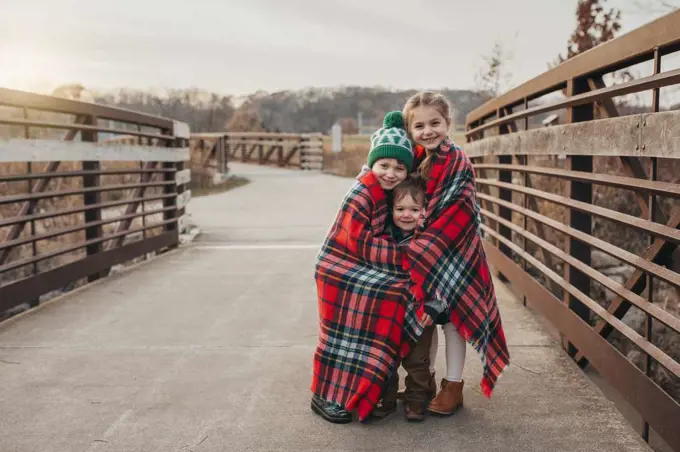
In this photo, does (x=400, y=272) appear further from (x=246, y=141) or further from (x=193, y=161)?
(x=246, y=141)

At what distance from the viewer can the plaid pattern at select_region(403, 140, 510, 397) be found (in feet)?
9.50

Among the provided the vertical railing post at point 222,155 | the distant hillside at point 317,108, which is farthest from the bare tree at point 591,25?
the distant hillside at point 317,108

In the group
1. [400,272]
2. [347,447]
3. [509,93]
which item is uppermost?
[509,93]

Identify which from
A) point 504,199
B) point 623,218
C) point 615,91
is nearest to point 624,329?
point 623,218

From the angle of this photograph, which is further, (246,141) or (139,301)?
(246,141)

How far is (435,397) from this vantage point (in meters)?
3.01

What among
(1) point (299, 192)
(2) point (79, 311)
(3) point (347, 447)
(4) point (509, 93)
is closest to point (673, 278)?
(3) point (347, 447)

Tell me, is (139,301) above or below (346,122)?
below

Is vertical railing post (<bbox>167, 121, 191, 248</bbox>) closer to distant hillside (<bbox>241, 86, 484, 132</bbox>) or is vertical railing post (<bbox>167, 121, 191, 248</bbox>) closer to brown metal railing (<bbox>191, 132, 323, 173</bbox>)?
brown metal railing (<bbox>191, 132, 323, 173</bbox>)

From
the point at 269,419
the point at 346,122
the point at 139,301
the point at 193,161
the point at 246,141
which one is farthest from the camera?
the point at 346,122

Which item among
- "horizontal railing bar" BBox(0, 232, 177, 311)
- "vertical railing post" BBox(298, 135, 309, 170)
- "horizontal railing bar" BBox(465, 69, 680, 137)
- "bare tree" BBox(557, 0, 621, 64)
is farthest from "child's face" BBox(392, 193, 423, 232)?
"vertical railing post" BBox(298, 135, 309, 170)

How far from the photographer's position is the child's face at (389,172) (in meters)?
2.92

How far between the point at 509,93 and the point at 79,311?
3400mm

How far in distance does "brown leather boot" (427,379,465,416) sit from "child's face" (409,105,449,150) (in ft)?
3.23
